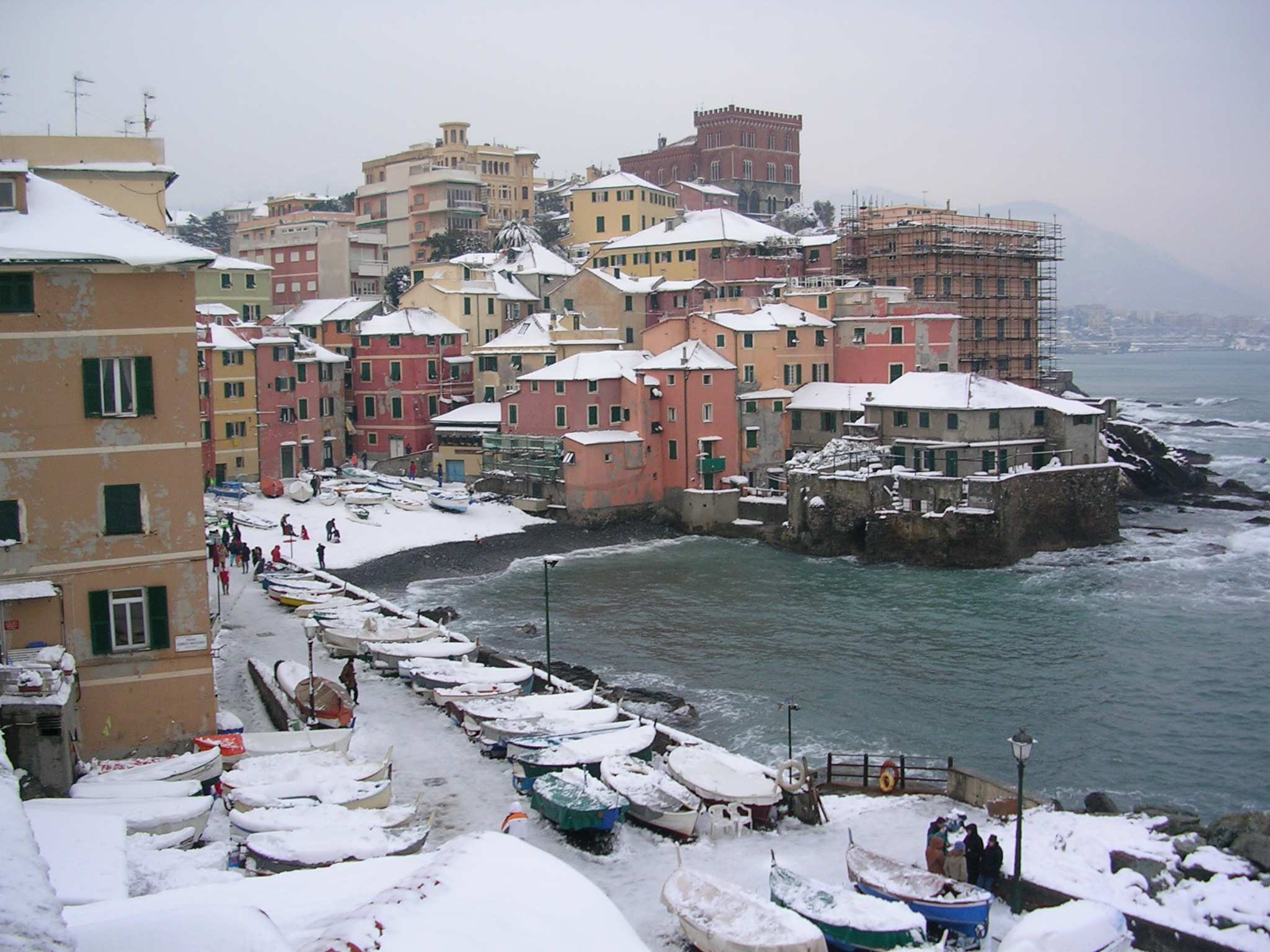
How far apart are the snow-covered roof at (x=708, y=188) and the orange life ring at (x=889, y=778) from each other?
81.5 meters

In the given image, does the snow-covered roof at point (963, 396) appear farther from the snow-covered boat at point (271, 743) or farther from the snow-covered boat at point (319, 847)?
the snow-covered boat at point (319, 847)

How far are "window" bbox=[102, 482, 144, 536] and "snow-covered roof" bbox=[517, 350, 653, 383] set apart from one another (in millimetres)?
36793

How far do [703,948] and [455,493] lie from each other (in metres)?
A: 43.5

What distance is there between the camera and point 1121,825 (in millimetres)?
Result: 17438

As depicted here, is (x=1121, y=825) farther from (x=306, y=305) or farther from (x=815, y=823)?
(x=306, y=305)

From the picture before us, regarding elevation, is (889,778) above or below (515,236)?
below

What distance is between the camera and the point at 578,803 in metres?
17.0

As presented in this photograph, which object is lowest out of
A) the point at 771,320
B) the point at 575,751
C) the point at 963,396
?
the point at 575,751

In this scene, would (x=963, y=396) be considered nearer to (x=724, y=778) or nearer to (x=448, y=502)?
(x=448, y=502)

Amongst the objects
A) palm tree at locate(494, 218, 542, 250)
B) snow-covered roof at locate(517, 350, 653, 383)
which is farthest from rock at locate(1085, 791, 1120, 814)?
palm tree at locate(494, 218, 542, 250)

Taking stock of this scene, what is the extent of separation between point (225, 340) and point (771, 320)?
86.0 ft

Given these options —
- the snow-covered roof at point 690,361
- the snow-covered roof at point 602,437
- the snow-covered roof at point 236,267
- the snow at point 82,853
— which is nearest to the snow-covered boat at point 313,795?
the snow at point 82,853

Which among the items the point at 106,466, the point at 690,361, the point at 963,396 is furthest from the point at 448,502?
the point at 106,466

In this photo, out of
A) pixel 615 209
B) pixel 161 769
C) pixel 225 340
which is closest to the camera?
pixel 161 769
